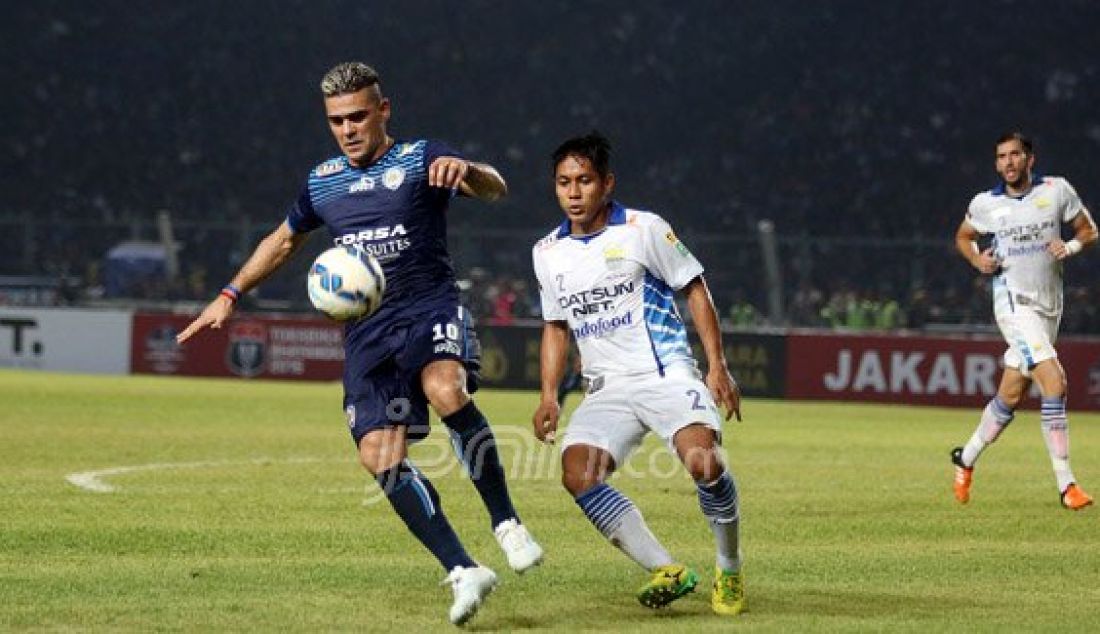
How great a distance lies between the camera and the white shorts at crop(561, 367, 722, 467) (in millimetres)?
7551

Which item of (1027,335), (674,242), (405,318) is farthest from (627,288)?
(1027,335)

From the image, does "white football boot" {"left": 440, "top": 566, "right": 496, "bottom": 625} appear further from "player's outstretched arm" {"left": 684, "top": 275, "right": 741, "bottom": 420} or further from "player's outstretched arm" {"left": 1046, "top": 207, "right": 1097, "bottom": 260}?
"player's outstretched arm" {"left": 1046, "top": 207, "right": 1097, "bottom": 260}

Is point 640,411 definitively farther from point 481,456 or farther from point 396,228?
point 396,228

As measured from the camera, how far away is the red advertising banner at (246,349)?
3050 cm

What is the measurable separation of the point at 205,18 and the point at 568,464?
143 ft

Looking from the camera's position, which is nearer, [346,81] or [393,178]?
[346,81]

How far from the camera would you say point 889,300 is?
94.6 feet

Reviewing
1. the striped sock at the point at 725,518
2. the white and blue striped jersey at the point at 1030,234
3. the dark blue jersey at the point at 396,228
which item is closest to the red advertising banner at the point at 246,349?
the white and blue striped jersey at the point at 1030,234

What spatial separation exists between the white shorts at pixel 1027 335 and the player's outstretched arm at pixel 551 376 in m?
6.11

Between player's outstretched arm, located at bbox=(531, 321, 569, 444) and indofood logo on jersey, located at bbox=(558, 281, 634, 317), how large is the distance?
158 mm

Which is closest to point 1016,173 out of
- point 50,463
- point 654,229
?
point 654,229

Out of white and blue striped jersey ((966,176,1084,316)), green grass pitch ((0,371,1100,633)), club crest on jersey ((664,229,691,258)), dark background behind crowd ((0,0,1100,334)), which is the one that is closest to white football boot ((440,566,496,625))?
green grass pitch ((0,371,1100,633))

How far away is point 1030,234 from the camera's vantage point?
1336cm

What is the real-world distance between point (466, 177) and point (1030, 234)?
274 inches
